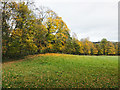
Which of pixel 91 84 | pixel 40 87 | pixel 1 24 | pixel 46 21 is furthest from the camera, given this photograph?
pixel 46 21

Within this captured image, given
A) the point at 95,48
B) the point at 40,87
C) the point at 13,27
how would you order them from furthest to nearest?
→ 1. the point at 95,48
2. the point at 13,27
3. the point at 40,87

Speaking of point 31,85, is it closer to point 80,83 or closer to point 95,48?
point 80,83

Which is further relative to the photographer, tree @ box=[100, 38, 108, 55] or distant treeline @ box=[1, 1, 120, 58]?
tree @ box=[100, 38, 108, 55]

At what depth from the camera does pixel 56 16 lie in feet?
51.2

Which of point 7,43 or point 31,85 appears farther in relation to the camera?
point 7,43

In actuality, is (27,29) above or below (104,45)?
above

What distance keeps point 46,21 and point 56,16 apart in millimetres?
2160

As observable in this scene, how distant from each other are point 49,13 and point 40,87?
13898 mm

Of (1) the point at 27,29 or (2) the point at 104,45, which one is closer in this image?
(1) the point at 27,29

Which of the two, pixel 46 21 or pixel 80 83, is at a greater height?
pixel 46 21

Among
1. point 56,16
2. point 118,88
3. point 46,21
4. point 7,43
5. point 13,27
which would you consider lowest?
point 118,88

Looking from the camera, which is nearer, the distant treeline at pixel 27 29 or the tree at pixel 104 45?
the distant treeline at pixel 27 29

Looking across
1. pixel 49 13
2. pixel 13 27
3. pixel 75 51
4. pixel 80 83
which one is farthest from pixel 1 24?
pixel 75 51

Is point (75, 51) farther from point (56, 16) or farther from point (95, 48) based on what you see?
point (56, 16)
